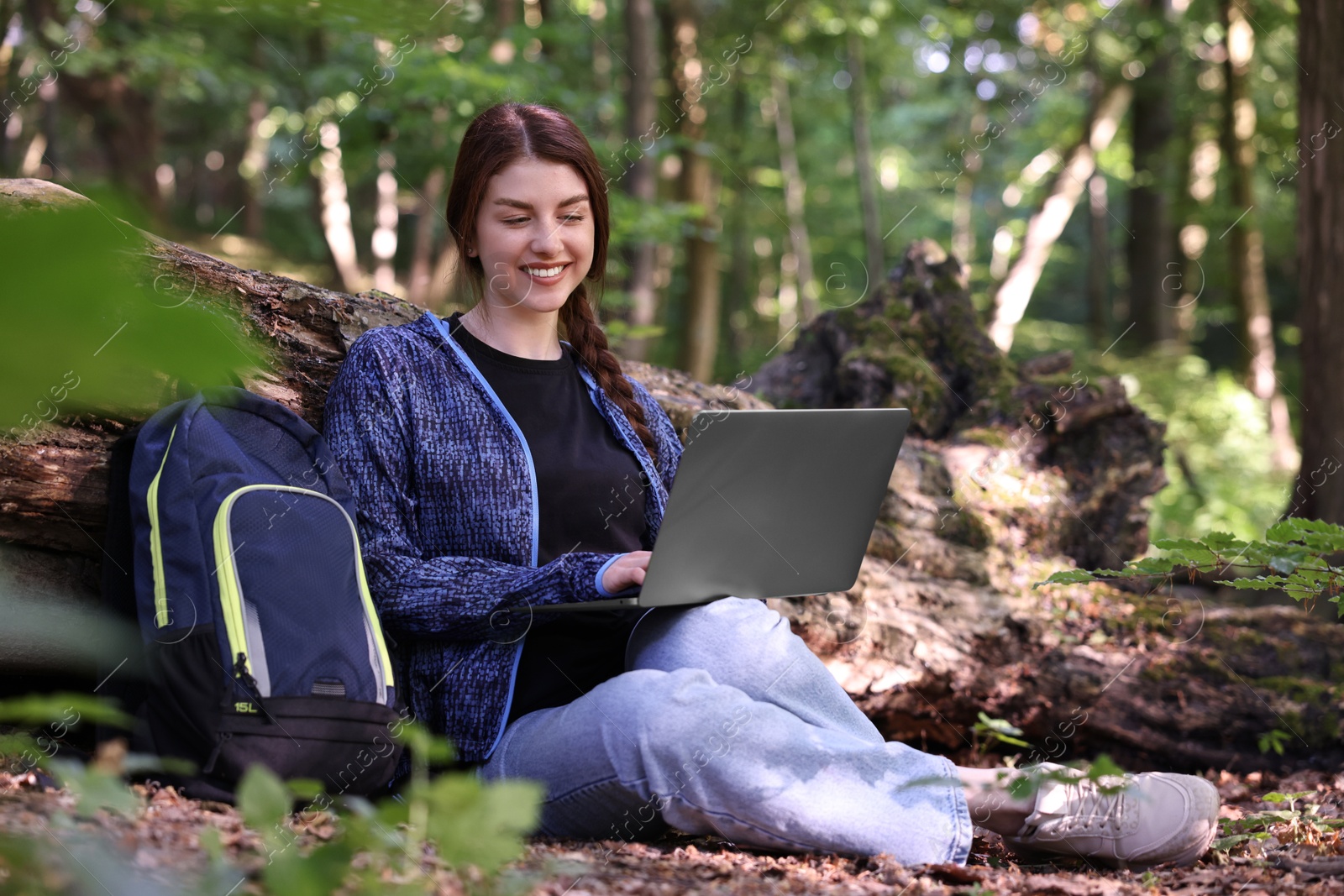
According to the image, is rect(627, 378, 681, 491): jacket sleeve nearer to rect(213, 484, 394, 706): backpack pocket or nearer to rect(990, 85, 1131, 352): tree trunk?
rect(213, 484, 394, 706): backpack pocket

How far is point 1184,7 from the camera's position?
1096 centimetres

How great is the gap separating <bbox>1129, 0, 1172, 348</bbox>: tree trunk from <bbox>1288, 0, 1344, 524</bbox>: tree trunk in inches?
273

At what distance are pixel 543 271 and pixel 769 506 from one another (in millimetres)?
874

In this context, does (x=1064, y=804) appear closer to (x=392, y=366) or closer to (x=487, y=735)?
(x=487, y=735)

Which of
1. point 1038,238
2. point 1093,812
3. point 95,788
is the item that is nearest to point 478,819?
point 95,788

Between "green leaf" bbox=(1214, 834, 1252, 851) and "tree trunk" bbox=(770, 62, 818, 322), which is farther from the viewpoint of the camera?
"tree trunk" bbox=(770, 62, 818, 322)

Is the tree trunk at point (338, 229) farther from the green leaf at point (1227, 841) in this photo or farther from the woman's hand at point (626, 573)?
the green leaf at point (1227, 841)

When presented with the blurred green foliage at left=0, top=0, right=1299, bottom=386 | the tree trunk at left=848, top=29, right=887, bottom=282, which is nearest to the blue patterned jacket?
the blurred green foliage at left=0, top=0, right=1299, bottom=386

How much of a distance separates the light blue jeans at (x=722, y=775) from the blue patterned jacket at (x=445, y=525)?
0.19 meters

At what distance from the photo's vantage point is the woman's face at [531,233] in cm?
263

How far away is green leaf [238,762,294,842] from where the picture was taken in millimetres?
1058

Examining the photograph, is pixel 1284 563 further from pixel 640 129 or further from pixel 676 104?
pixel 676 104

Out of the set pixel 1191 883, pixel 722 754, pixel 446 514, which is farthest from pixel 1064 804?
pixel 446 514

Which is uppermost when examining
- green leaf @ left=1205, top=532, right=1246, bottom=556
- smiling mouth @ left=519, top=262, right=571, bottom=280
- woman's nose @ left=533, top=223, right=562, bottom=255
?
woman's nose @ left=533, top=223, right=562, bottom=255
